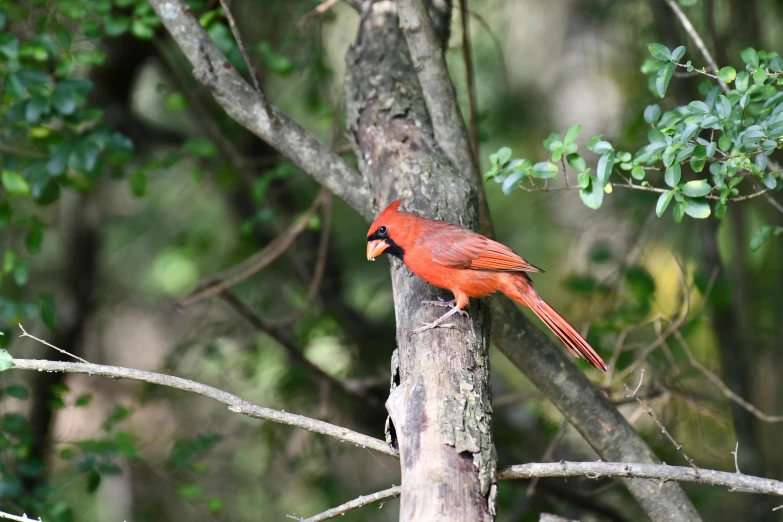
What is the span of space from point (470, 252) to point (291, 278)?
10.8ft

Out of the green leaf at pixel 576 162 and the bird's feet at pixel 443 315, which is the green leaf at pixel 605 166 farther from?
the bird's feet at pixel 443 315

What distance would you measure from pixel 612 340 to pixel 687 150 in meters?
2.68

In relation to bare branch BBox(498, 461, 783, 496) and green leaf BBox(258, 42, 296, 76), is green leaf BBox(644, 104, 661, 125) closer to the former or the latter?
bare branch BBox(498, 461, 783, 496)

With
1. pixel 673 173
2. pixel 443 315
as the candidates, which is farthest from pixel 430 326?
pixel 673 173

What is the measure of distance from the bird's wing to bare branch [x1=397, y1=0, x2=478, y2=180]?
1.13ft

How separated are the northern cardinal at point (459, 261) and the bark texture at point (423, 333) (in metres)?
0.07

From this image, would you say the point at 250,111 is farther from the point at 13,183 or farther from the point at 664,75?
the point at 664,75

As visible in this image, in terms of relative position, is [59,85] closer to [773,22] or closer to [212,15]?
[212,15]

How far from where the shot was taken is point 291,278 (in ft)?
19.8

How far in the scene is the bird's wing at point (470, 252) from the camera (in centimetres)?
287

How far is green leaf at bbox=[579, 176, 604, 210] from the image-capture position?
2449 mm

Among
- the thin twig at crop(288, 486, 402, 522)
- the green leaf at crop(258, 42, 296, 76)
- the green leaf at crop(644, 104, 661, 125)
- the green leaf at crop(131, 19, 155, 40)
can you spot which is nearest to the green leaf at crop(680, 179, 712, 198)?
the green leaf at crop(644, 104, 661, 125)

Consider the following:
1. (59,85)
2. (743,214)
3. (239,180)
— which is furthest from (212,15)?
(743,214)

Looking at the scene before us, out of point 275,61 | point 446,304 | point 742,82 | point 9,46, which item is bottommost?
point 446,304
